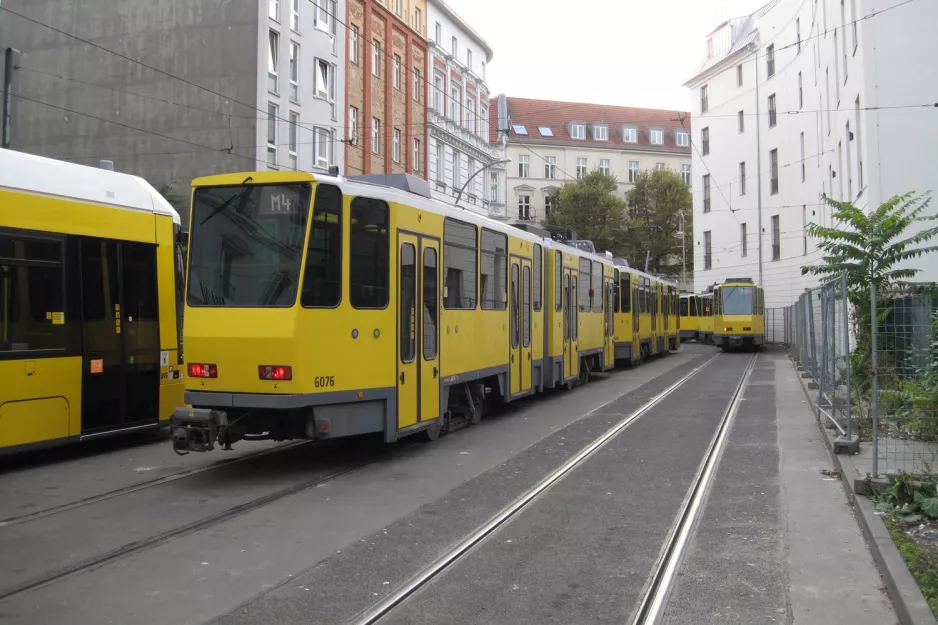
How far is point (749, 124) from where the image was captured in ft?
148

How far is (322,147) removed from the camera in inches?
1207

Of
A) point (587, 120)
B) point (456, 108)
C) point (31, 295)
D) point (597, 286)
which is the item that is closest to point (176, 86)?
point (597, 286)

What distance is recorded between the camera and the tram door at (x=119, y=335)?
9.85 metres

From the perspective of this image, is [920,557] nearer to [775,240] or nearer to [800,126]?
[800,126]

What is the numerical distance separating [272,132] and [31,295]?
19696 millimetres

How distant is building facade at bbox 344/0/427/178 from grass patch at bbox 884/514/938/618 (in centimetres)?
2748

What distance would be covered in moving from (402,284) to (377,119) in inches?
1061

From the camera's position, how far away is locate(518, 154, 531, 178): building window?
6888cm

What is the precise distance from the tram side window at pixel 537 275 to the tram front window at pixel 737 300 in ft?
70.6

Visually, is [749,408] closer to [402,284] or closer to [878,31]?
[402,284]

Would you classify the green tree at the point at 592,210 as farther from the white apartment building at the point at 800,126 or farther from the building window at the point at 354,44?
the building window at the point at 354,44


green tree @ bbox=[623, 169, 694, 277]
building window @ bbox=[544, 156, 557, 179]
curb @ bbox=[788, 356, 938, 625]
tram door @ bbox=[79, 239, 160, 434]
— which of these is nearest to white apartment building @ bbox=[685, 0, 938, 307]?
green tree @ bbox=[623, 169, 694, 277]

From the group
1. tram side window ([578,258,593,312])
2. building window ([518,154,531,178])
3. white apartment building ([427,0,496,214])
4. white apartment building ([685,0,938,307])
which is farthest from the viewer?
building window ([518,154,531,178])

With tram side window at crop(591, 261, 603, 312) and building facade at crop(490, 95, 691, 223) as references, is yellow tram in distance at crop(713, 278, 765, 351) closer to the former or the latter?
tram side window at crop(591, 261, 603, 312)
